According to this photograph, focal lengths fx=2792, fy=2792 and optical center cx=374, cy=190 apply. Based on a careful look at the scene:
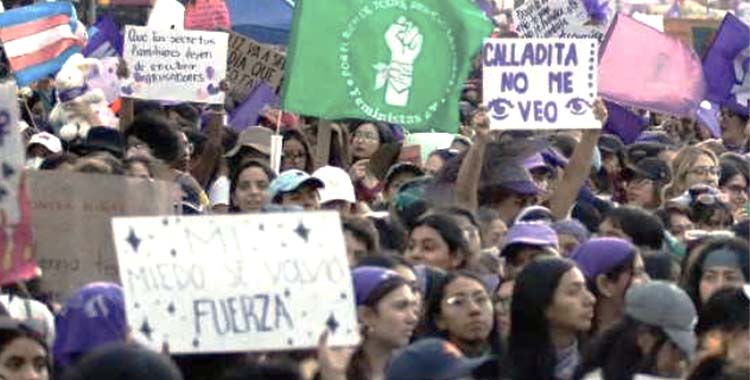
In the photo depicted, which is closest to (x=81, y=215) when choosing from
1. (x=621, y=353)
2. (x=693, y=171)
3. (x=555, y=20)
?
(x=621, y=353)

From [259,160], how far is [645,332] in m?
4.41

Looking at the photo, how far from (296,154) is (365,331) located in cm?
542

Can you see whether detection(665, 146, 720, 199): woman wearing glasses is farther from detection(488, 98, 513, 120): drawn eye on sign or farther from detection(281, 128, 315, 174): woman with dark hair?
detection(281, 128, 315, 174): woman with dark hair

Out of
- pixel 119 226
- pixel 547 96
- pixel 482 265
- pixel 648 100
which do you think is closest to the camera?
pixel 119 226

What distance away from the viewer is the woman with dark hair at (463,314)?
8.75 metres

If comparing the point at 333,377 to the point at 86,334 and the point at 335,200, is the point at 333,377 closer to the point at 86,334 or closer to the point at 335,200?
the point at 86,334

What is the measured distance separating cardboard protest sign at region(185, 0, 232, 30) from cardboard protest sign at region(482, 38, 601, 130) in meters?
5.61

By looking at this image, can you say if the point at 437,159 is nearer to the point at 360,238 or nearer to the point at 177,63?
the point at 177,63

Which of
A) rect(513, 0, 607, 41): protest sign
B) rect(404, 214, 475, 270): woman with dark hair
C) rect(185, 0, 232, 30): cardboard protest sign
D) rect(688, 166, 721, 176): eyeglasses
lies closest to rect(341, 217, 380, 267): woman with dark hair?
rect(404, 214, 475, 270): woman with dark hair

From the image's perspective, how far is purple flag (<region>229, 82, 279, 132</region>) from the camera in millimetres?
16172

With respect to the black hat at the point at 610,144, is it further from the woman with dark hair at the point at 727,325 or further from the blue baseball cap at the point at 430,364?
the blue baseball cap at the point at 430,364

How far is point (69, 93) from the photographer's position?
15.6 metres

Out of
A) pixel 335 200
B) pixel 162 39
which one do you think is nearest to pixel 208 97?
pixel 162 39

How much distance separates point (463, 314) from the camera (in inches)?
345
